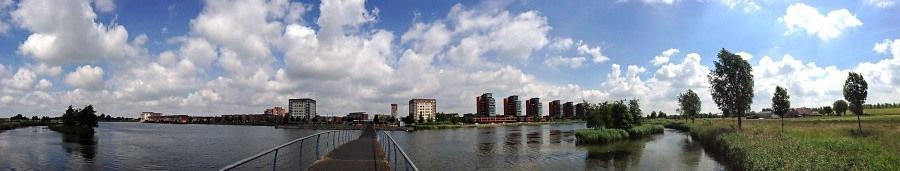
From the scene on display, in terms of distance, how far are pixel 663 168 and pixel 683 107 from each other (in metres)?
105

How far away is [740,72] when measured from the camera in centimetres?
6122

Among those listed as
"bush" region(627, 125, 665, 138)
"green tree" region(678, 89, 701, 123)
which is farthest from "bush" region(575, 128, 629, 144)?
"green tree" region(678, 89, 701, 123)

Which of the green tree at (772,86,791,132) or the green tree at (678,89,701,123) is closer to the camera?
the green tree at (772,86,791,132)

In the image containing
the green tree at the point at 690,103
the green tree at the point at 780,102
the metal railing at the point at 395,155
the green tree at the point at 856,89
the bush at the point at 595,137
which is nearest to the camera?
the metal railing at the point at 395,155

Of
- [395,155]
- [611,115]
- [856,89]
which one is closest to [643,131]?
[611,115]

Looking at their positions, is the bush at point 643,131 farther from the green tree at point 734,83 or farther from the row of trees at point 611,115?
the green tree at point 734,83

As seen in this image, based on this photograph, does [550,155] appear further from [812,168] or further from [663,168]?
[812,168]

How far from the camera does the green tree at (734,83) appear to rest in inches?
2400

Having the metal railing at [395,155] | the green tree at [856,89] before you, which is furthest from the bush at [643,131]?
the metal railing at [395,155]

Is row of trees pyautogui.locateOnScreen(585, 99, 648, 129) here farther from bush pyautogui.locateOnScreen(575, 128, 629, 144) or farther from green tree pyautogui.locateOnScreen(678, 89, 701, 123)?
green tree pyautogui.locateOnScreen(678, 89, 701, 123)

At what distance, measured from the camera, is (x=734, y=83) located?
2430 inches

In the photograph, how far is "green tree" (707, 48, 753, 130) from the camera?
61.0 metres

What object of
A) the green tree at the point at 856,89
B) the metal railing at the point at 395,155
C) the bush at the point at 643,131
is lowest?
the bush at the point at 643,131

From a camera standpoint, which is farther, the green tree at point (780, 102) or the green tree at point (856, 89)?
the green tree at point (780, 102)
